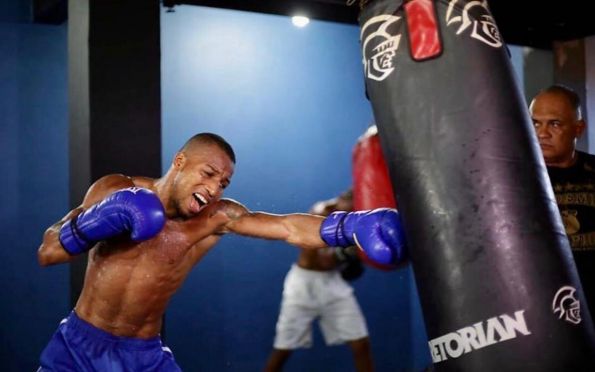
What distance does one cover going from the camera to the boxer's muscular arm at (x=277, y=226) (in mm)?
2791

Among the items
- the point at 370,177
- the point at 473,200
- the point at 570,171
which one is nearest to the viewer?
the point at 473,200

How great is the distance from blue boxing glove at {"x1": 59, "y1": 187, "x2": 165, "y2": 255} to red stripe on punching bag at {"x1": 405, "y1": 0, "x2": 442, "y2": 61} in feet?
3.31

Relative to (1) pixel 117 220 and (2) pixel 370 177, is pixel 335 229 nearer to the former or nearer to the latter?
(2) pixel 370 177

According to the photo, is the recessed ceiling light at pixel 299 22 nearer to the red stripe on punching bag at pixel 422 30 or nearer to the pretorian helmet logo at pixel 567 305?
the red stripe on punching bag at pixel 422 30

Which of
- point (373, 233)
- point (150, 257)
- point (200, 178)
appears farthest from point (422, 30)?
point (150, 257)

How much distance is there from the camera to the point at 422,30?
1905mm

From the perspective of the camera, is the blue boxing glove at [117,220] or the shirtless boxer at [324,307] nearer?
the blue boxing glove at [117,220]

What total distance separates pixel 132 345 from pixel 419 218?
55.8 inches

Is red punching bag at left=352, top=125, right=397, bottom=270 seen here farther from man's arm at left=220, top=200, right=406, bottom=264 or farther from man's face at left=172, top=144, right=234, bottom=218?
man's face at left=172, top=144, right=234, bottom=218

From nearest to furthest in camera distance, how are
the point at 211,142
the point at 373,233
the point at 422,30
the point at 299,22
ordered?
the point at 422,30, the point at 373,233, the point at 211,142, the point at 299,22

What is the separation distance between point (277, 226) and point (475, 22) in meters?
1.23

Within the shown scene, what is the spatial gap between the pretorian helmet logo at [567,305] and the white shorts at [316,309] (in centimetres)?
313

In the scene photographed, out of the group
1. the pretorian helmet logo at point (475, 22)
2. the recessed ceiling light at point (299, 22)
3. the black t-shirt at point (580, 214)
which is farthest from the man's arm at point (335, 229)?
the recessed ceiling light at point (299, 22)

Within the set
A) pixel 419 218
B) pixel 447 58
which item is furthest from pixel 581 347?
pixel 447 58
